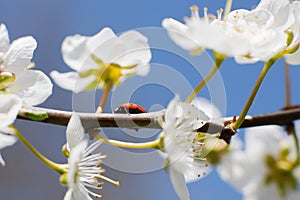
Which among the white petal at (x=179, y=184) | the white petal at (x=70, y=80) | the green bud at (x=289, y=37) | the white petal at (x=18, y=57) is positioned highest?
the green bud at (x=289, y=37)

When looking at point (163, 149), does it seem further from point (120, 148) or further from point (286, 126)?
point (286, 126)

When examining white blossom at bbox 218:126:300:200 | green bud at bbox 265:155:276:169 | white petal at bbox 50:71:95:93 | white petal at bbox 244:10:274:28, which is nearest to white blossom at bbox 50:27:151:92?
white petal at bbox 50:71:95:93

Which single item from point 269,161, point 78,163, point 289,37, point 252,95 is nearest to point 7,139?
point 78,163

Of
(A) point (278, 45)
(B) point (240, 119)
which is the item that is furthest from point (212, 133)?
(A) point (278, 45)

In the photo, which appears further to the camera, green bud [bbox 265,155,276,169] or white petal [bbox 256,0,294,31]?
green bud [bbox 265,155,276,169]

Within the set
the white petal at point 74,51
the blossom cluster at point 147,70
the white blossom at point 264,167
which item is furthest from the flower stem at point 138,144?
the white blossom at point 264,167

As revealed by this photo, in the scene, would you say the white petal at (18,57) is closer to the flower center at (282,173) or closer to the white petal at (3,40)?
the white petal at (3,40)

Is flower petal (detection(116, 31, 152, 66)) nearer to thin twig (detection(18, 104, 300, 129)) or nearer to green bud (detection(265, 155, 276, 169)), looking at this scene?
thin twig (detection(18, 104, 300, 129))

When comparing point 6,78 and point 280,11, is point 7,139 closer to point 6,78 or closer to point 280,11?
point 6,78
